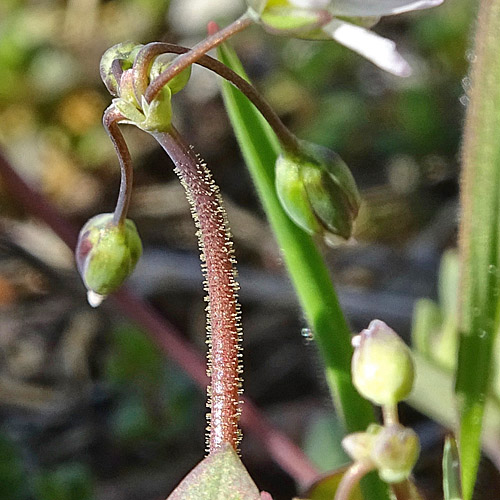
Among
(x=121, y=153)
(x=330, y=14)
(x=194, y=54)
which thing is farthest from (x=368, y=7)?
(x=121, y=153)

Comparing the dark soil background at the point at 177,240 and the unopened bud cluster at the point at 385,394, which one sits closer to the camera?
the unopened bud cluster at the point at 385,394

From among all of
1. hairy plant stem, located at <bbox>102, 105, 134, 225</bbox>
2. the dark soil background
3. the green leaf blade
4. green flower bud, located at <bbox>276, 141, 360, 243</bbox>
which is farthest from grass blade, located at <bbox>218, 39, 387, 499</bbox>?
the dark soil background

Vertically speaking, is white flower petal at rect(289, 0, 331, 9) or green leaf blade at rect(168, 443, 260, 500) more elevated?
white flower petal at rect(289, 0, 331, 9)

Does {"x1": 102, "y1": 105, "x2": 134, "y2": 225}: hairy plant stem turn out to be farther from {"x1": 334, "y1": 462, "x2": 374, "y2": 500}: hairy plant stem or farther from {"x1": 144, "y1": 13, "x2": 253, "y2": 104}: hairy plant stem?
{"x1": 334, "y1": 462, "x2": 374, "y2": 500}: hairy plant stem

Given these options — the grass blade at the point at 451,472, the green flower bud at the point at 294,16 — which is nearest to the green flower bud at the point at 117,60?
the green flower bud at the point at 294,16

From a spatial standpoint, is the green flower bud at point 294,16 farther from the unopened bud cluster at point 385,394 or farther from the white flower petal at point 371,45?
the unopened bud cluster at point 385,394
